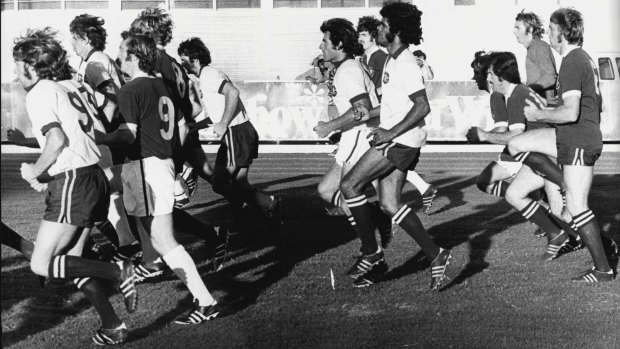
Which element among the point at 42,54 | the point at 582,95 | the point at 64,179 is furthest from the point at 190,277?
the point at 582,95

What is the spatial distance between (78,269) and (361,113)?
9.04ft

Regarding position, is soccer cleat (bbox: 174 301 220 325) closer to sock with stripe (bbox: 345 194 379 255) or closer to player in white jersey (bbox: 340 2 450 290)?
player in white jersey (bbox: 340 2 450 290)

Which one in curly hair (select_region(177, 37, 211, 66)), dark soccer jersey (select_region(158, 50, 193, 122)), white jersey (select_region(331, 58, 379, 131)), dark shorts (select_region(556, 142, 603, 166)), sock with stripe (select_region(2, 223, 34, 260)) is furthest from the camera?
curly hair (select_region(177, 37, 211, 66))

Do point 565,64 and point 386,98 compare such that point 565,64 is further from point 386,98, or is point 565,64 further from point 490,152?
point 490,152

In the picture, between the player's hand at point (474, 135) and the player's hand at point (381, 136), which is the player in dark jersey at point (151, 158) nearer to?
the player's hand at point (381, 136)

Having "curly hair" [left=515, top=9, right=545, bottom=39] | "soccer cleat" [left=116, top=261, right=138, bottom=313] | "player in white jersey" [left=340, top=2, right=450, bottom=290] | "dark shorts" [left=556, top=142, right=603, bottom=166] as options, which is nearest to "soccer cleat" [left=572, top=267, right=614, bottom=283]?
"dark shorts" [left=556, top=142, right=603, bottom=166]

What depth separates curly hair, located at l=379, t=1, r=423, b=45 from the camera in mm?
6746

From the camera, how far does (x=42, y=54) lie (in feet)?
17.6

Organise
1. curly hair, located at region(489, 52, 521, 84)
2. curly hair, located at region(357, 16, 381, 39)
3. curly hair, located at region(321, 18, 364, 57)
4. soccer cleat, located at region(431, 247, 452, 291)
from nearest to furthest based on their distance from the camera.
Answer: soccer cleat, located at region(431, 247, 452, 291) → curly hair, located at region(321, 18, 364, 57) → curly hair, located at region(489, 52, 521, 84) → curly hair, located at region(357, 16, 381, 39)

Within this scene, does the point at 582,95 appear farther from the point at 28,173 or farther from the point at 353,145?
the point at 28,173

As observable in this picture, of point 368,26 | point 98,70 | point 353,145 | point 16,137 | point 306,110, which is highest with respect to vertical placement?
point 368,26

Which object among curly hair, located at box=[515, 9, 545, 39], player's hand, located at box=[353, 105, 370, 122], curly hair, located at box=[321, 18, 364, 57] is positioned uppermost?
curly hair, located at box=[515, 9, 545, 39]

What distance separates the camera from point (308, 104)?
23062mm

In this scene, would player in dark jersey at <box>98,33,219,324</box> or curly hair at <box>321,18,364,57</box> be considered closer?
player in dark jersey at <box>98,33,219,324</box>
